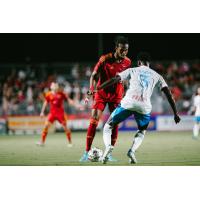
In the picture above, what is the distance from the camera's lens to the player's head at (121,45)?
10.0m

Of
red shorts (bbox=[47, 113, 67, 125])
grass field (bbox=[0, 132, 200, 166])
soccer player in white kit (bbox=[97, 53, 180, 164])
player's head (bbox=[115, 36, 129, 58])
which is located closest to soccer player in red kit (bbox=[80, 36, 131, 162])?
player's head (bbox=[115, 36, 129, 58])

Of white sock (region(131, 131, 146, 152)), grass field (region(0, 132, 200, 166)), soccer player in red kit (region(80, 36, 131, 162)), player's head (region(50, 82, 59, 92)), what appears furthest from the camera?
player's head (region(50, 82, 59, 92))

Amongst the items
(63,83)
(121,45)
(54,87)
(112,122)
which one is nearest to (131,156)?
(112,122)

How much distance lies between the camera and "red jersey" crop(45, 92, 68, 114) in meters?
→ 15.3

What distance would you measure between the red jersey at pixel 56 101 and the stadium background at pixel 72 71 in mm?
7095

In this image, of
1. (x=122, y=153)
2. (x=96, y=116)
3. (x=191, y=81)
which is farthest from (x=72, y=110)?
(x=96, y=116)

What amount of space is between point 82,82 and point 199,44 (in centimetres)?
741

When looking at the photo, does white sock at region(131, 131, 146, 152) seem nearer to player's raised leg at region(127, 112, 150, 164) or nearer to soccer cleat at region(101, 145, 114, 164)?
player's raised leg at region(127, 112, 150, 164)

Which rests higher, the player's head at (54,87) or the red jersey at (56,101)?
the player's head at (54,87)

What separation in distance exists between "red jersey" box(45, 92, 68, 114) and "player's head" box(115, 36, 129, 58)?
5.24 m

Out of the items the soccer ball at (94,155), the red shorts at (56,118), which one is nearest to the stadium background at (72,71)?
the red shorts at (56,118)

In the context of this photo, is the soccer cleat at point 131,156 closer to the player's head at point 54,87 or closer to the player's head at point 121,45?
the player's head at point 121,45

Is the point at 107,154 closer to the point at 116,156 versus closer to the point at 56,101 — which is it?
the point at 116,156
